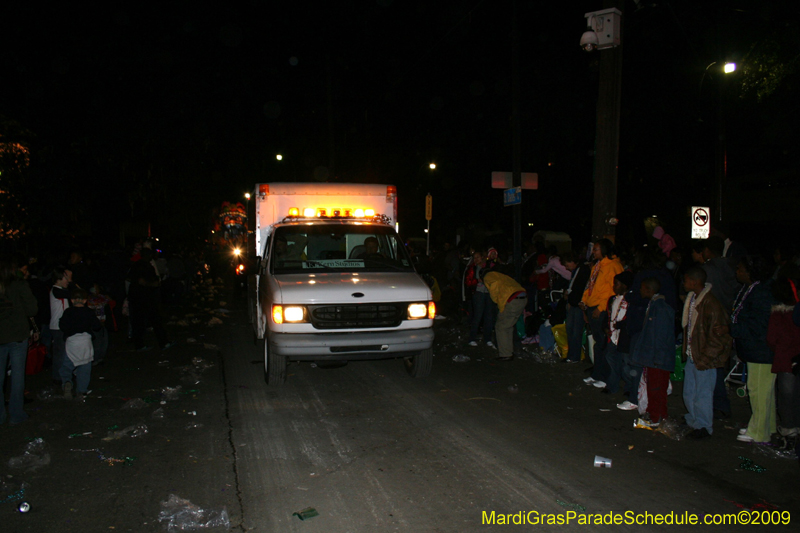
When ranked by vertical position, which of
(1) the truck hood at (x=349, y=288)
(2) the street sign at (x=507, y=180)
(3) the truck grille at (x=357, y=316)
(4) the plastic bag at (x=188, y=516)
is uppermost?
(2) the street sign at (x=507, y=180)

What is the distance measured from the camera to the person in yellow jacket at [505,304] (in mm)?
9219

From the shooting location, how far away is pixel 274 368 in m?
7.51

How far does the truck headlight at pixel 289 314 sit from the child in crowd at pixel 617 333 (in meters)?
3.53

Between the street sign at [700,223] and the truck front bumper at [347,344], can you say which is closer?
the truck front bumper at [347,344]

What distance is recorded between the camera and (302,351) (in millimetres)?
7078

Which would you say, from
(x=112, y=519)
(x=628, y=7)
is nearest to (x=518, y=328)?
(x=112, y=519)

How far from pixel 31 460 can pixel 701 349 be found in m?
5.94

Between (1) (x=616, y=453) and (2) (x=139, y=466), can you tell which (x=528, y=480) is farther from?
(2) (x=139, y=466)

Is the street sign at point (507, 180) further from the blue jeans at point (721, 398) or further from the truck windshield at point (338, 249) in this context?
the blue jeans at point (721, 398)

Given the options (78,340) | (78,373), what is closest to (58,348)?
(78,373)

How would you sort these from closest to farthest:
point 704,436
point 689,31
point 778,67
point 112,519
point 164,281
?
point 112,519 → point 704,436 → point 778,67 → point 164,281 → point 689,31

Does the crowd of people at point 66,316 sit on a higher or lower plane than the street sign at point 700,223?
lower

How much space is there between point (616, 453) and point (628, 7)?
1755 cm

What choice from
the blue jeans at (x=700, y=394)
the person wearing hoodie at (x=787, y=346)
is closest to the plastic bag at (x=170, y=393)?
the blue jeans at (x=700, y=394)
